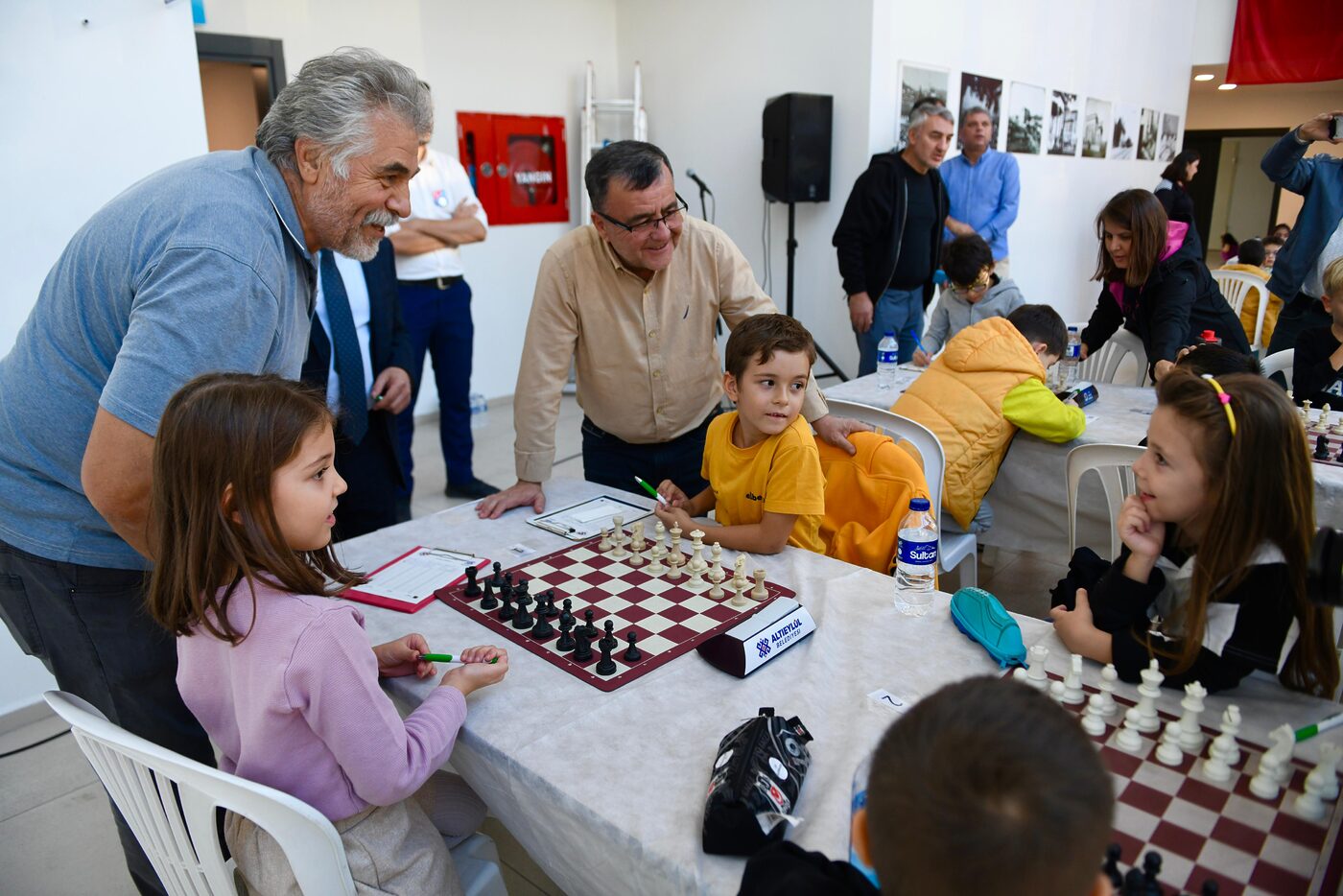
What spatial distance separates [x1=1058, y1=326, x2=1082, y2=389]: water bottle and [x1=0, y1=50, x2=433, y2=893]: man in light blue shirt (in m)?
2.66

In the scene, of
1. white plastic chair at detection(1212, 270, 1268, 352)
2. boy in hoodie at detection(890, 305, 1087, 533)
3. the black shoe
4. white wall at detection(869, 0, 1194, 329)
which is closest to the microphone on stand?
white wall at detection(869, 0, 1194, 329)

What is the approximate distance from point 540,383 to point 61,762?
1.79 m

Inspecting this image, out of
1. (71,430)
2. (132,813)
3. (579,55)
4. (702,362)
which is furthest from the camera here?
(579,55)

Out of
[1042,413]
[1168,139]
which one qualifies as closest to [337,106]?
[1042,413]

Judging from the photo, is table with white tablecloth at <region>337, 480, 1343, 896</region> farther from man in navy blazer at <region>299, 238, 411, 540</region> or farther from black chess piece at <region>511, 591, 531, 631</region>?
man in navy blazer at <region>299, 238, 411, 540</region>

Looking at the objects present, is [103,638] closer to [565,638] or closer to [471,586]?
[471,586]

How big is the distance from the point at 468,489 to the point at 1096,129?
22.3ft

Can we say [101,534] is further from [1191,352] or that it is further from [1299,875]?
[1191,352]

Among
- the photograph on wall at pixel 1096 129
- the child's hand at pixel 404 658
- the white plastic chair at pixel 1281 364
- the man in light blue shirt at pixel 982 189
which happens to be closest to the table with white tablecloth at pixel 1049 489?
the white plastic chair at pixel 1281 364

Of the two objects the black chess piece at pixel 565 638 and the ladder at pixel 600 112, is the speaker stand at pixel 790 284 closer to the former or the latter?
the ladder at pixel 600 112

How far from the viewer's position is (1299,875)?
34.3 inches

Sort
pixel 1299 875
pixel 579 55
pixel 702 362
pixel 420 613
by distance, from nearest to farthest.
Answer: pixel 1299 875, pixel 420 613, pixel 702 362, pixel 579 55

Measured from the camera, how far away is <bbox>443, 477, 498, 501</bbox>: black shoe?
4.45 m

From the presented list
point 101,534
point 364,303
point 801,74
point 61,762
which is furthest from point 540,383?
point 801,74
